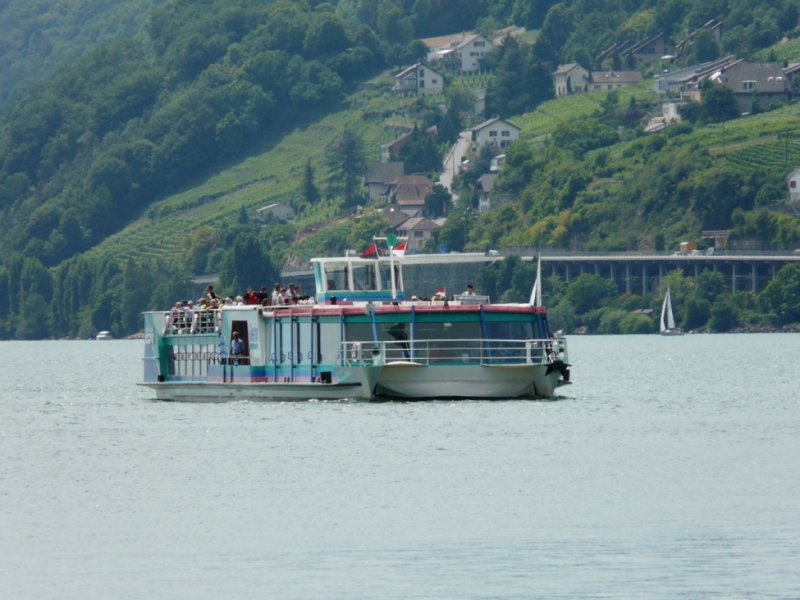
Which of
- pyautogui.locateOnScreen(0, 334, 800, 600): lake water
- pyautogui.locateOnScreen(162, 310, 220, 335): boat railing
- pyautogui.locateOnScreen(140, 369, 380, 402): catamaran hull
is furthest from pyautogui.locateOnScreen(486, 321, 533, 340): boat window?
pyautogui.locateOnScreen(162, 310, 220, 335): boat railing

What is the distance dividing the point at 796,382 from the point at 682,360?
40876mm

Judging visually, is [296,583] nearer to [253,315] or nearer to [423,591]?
[423,591]

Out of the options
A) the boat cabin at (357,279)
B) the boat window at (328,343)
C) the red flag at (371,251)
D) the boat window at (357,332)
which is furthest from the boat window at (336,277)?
the boat window at (357,332)

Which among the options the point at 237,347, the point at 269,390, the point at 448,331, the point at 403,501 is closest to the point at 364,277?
the point at 237,347

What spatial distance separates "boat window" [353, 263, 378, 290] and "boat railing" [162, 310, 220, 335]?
17.3ft

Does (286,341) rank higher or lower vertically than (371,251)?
lower

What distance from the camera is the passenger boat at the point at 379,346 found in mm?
76250

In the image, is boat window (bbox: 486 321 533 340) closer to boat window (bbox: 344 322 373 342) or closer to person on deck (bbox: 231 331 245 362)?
boat window (bbox: 344 322 373 342)

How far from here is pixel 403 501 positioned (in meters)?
52.4

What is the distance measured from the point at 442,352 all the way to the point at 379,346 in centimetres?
213

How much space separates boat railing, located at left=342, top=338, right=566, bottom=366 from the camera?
76000 mm

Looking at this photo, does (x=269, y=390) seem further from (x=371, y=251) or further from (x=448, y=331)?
(x=448, y=331)

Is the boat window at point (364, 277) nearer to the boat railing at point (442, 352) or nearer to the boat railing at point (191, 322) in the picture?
the boat railing at point (191, 322)

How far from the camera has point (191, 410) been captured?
265 ft
